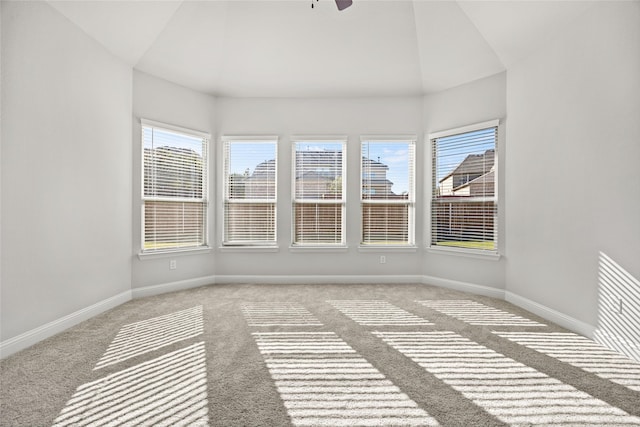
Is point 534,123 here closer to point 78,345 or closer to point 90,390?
point 90,390

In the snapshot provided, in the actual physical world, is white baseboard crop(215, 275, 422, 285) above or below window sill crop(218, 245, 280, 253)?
below

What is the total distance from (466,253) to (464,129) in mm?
1702

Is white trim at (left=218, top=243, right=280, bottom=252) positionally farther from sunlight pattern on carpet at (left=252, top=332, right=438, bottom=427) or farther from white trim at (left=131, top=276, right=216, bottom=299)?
sunlight pattern on carpet at (left=252, top=332, right=438, bottom=427)

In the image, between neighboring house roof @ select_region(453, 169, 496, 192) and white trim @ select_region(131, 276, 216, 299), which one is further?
neighboring house roof @ select_region(453, 169, 496, 192)

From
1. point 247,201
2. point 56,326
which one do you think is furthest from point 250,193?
point 56,326

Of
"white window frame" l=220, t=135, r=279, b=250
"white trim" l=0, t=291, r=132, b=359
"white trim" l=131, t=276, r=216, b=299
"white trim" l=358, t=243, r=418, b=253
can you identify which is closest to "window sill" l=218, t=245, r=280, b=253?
"white window frame" l=220, t=135, r=279, b=250

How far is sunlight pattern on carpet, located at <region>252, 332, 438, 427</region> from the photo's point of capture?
1.74 m

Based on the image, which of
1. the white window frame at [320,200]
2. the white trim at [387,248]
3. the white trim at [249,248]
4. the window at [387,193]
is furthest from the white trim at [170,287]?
the window at [387,193]

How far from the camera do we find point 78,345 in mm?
2680

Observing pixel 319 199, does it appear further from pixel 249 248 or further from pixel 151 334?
pixel 151 334

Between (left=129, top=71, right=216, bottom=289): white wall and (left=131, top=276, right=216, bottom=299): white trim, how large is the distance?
38 millimetres

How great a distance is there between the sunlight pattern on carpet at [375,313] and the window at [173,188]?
7.58ft

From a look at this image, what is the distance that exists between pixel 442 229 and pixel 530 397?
2.98m

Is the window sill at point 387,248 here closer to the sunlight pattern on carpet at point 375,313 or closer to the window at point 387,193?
the window at point 387,193
